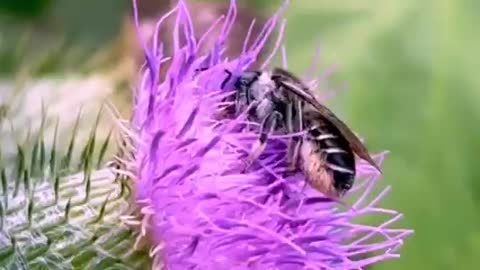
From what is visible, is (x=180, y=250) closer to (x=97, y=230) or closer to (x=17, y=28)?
(x=97, y=230)

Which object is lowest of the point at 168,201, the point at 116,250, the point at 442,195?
the point at 116,250

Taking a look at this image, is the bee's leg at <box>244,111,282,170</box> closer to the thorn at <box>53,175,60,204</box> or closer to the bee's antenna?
the bee's antenna

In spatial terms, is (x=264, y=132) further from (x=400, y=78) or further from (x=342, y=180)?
(x=400, y=78)

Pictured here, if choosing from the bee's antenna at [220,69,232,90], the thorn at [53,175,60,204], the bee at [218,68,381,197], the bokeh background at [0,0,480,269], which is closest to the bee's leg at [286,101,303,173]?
the bee at [218,68,381,197]

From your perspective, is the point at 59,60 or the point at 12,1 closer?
the point at 59,60

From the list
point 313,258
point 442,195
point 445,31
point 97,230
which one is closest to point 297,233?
point 313,258

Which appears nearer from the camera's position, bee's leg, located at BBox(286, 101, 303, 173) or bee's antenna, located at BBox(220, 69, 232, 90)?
bee's leg, located at BBox(286, 101, 303, 173)

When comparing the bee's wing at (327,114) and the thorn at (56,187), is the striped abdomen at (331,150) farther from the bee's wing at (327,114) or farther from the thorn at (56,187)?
the thorn at (56,187)
